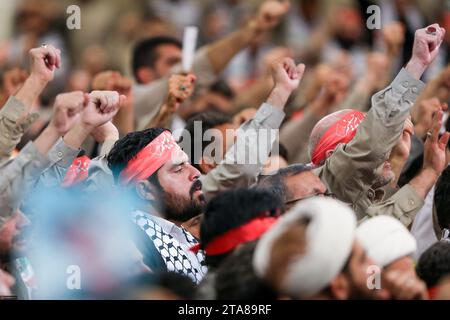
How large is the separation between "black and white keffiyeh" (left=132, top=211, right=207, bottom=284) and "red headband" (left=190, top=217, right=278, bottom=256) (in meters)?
0.68

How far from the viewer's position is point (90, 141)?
7125mm

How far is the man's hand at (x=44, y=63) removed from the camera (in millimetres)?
5699

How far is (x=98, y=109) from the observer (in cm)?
588

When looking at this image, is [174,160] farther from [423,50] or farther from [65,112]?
[423,50]

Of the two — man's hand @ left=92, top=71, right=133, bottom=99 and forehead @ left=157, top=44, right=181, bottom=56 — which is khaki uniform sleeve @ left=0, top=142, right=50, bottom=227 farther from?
forehead @ left=157, top=44, right=181, bottom=56

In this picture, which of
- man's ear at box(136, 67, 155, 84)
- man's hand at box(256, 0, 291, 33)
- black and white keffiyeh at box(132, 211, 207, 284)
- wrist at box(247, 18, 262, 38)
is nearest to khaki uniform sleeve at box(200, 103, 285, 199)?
black and white keffiyeh at box(132, 211, 207, 284)

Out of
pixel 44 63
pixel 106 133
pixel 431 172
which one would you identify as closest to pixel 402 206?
pixel 431 172

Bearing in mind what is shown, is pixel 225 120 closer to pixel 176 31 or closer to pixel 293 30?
pixel 176 31

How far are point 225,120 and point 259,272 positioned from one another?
2.87 meters

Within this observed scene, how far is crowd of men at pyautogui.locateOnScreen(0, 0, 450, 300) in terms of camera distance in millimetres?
4664

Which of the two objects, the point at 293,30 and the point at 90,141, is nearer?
the point at 90,141

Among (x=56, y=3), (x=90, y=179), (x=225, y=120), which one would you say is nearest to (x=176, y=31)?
(x=56, y=3)

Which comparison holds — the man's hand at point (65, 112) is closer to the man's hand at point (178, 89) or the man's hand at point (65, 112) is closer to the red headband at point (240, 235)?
the red headband at point (240, 235)

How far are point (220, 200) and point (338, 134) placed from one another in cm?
151
